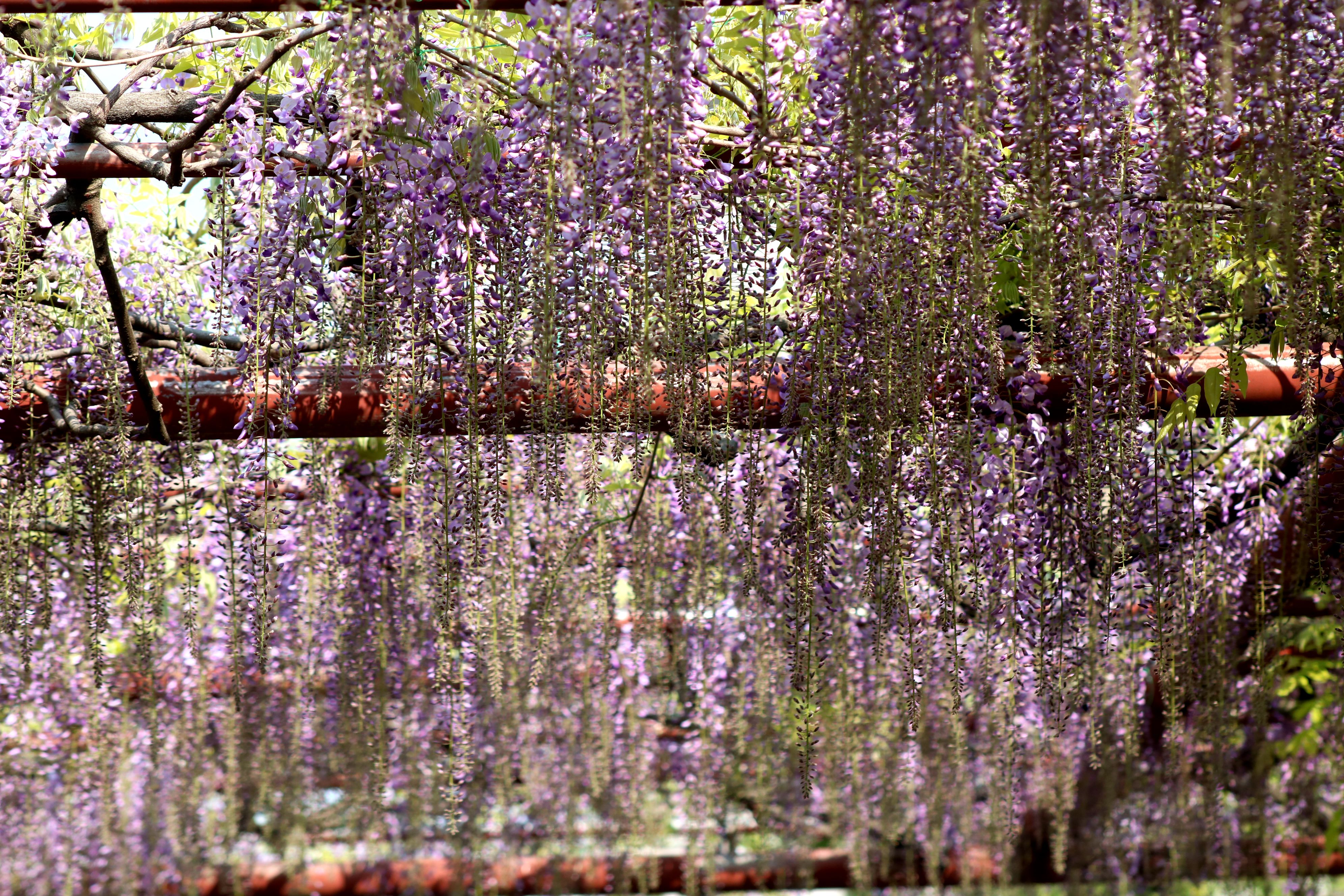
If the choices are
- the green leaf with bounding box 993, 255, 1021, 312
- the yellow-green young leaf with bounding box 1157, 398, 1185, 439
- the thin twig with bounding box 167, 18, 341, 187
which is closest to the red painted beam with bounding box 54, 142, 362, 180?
the thin twig with bounding box 167, 18, 341, 187

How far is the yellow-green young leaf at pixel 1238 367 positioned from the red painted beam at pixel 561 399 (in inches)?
1.8

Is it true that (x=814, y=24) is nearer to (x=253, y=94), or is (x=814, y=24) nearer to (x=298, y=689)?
(x=253, y=94)

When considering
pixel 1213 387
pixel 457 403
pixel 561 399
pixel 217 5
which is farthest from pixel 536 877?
pixel 217 5

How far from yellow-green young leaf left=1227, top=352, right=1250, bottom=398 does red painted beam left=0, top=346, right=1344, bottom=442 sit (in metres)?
0.05

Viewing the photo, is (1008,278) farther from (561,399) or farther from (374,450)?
(374,450)

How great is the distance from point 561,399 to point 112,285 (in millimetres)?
1070

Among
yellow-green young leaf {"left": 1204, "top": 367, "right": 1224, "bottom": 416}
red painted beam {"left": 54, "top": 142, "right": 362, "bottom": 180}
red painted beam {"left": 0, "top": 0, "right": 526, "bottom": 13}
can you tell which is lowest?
yellow-green young leaf {"left": 1204, "top": 367, "right": 1224, "bottom": 416}

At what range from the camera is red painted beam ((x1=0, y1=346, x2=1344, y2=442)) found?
8.11 ft

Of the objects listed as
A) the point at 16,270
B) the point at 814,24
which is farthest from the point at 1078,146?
the point at 16,270

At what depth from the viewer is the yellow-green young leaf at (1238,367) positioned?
7.59 ft

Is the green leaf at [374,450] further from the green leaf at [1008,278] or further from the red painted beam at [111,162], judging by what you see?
the green leaf at [1008,278]

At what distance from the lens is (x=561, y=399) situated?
8.35ft

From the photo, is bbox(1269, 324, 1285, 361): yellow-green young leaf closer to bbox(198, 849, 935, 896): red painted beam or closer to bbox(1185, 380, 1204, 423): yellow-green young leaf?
bbox(1185, 380, 1204, 423): yellow-green young leaf

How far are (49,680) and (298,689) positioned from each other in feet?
4.14
